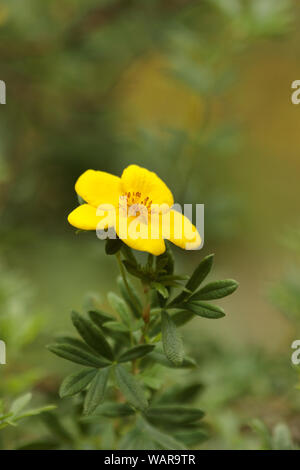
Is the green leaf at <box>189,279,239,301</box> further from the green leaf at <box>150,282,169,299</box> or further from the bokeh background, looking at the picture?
the bokeh background

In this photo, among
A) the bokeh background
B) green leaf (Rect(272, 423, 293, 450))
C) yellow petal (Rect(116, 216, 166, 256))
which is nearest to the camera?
yellow petal (Rect(116, 216, 166, 256))

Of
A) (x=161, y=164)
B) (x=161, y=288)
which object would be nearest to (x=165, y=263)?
(x=161, y=288)

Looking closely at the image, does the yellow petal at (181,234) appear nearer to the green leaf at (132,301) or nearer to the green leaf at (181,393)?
the green leaf at (132,301)

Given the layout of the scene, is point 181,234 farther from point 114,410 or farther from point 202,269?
point 114,410

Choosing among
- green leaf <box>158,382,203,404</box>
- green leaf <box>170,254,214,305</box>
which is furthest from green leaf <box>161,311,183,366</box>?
green leaf <box>158,382,203,404</box>

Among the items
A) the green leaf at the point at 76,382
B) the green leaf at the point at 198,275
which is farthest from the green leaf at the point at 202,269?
the green leaf at the point at 76,382

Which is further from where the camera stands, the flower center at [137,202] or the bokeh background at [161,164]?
the bokeh background at [161,164]

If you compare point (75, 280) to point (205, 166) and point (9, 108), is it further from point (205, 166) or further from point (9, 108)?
point (205, 166)
